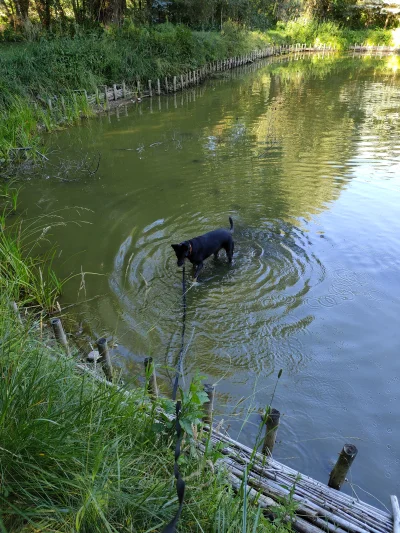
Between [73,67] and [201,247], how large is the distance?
41.4ft

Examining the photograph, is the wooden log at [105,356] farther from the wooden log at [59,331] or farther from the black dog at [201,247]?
the black dog at [201,247]

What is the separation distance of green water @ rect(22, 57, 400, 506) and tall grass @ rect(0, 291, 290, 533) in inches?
24.2

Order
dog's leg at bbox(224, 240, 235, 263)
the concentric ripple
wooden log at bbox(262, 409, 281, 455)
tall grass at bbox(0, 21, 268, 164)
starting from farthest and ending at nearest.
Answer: tall grass at bbox(0, 21, 268, 164) → dog's leg at bbox(224, 240, 235, 263) → the concentric ripple → wooden log at bbox(262, 409, 281, 455)

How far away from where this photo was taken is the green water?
3443 mm

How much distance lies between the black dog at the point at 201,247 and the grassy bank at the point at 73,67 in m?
5.71

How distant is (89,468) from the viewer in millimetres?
1699

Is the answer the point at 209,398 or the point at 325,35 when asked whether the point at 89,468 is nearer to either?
the point at 209,398

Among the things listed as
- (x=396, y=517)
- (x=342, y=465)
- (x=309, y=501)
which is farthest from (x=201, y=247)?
(x=396, y=517)

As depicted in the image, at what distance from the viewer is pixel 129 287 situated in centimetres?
508

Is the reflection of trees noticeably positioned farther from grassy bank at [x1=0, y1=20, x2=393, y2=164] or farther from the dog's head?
grassy bank at [x1=0, y1=20, x2=393, y2=164]

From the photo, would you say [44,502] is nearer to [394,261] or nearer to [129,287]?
[129,287]

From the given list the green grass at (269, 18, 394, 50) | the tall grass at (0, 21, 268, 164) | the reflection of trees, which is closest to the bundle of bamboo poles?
the reflection of trees

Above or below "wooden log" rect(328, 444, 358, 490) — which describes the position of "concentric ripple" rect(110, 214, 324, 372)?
below

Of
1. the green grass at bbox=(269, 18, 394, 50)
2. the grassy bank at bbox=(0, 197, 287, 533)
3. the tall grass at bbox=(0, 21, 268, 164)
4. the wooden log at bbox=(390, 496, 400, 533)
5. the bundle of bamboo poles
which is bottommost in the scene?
the wooden log at bbox=(390, 496, 400, 533)
